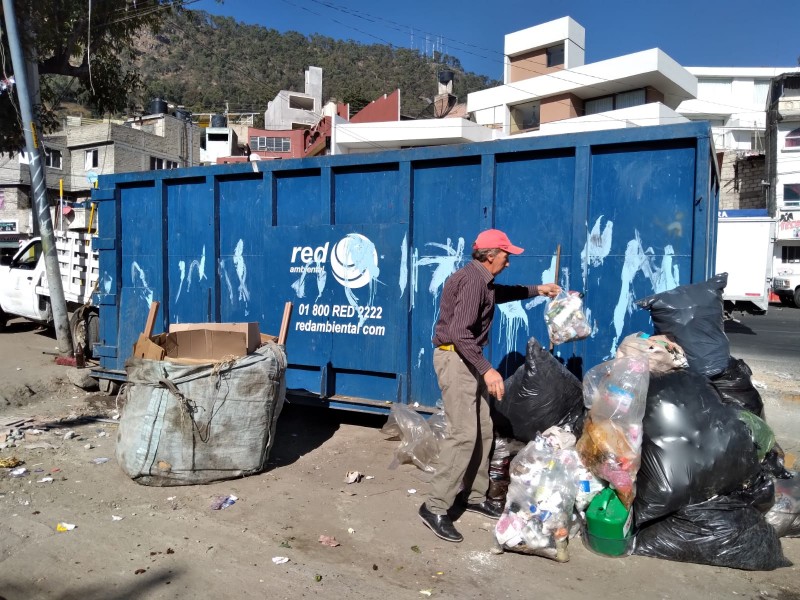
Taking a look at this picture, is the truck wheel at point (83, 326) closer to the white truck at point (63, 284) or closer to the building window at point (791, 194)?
the white truck at point (63, 284)

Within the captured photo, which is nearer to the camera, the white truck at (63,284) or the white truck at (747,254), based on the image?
the white truck at (63,284)

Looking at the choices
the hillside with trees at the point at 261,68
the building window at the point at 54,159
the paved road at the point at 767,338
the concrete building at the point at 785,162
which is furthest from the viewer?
the hillside with trees at the point at 261,68

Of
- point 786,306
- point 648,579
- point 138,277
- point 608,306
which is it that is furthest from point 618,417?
point 786,306

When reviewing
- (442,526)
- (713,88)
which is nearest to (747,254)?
(442,526)

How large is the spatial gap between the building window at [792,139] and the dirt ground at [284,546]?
26.3m

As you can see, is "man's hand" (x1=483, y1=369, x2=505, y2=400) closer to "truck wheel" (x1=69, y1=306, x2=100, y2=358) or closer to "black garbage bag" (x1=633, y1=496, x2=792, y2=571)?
"black garbage bag" (x1=633, y1=496, x2=792, y2=571)

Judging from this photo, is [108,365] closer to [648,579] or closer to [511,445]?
[511,445]

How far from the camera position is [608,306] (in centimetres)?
404

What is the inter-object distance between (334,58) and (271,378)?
92.8m

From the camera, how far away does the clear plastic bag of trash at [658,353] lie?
11.3 ft

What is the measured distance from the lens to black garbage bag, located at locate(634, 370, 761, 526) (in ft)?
9.95

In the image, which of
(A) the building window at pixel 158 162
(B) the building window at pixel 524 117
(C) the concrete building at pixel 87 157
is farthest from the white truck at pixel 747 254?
(A) the building window at pixel 158 162

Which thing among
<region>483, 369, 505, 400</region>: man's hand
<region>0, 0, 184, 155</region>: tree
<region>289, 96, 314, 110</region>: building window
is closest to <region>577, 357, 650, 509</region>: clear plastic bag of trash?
<region>483, 369, 505, 400</region>: man's hand

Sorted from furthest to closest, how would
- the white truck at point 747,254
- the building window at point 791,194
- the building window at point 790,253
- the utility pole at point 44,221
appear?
the building window at point 791,194
the building window at point 790,253
the white truck at point 747,254
the utility pole at point 44,221
